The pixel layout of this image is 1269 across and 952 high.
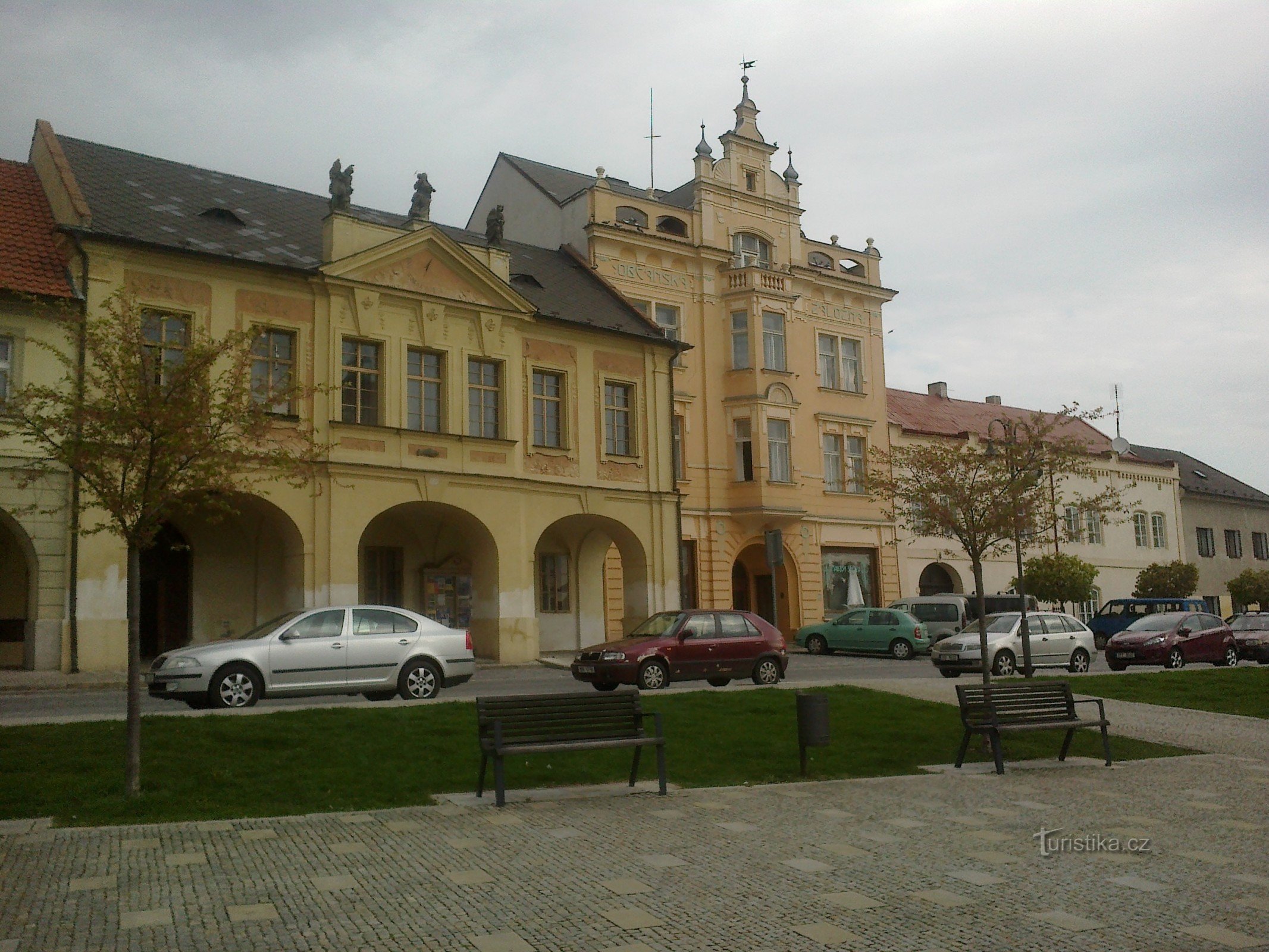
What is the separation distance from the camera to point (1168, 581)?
1983 inches

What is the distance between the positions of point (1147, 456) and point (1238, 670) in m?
37.2

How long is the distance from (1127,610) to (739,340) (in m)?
17.5

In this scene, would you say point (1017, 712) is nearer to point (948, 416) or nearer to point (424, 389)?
point (424, 389)

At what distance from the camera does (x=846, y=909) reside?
660 cm

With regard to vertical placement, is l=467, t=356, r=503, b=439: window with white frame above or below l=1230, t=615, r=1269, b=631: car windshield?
above

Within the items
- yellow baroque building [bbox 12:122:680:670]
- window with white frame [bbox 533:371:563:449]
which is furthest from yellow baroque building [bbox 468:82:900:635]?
window with white frame [bbox 533:371:563:449]

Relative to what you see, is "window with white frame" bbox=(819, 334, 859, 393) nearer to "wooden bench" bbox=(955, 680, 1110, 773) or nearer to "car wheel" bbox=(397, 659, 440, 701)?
"car wheel" bbox=(397, 659, 440, 701)

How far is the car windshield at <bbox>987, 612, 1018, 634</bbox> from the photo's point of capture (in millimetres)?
26375

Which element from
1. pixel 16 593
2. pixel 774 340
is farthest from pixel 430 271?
pixel 774 340

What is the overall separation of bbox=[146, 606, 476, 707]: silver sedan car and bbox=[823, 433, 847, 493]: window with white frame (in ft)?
77.0

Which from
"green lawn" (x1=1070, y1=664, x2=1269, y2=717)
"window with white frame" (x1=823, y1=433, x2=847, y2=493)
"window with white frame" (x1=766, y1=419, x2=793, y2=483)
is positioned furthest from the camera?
"window with white frame" (x1=823, y1=433, x2=847, y2=493)

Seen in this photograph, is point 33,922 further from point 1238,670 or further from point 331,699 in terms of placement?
point 1238,670

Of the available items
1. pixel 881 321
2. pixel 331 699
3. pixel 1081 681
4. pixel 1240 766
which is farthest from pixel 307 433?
pixel 881 321
